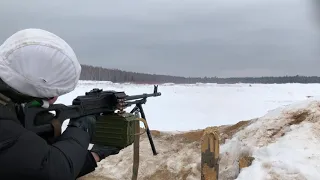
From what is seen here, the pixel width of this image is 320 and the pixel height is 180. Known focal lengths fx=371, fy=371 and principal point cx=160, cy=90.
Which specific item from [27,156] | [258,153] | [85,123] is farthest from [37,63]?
[258,153]

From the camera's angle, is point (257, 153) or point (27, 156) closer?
point (27, 156)

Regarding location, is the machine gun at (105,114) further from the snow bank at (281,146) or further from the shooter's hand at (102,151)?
the snow bank at (281,146)

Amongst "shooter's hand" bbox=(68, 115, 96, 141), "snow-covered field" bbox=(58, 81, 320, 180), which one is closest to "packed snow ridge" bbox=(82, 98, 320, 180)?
"snow-covered field" bbox=(58, 81, 320, 180)

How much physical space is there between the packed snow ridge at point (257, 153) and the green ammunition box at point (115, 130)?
1.99 meters

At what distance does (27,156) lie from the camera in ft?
4.77

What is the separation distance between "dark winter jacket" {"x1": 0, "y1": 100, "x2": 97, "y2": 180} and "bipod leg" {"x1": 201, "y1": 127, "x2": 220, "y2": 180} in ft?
8.68

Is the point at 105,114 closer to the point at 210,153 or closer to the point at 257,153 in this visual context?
the point at 210,153

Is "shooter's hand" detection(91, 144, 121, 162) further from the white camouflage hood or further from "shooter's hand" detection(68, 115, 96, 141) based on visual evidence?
the white camouflage hood

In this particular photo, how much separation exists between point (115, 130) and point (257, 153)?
2.64m

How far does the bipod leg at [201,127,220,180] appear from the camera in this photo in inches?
162

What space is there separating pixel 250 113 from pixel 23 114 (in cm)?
1596

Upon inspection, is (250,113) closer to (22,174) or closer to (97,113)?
(97,113)

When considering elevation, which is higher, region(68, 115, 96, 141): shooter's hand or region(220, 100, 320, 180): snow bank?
region(68, 115, 96, 141): shooter's hand

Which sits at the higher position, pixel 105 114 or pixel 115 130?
pixel 105 114
